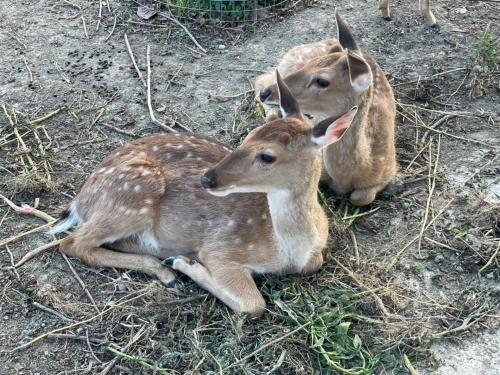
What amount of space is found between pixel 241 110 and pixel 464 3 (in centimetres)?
346

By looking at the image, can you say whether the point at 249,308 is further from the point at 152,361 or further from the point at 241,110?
the point at 241,110

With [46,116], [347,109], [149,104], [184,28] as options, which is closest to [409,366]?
[347,109]

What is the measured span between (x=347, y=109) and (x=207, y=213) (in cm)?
133

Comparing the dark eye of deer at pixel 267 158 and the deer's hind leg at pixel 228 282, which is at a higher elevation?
the dark eye of deer at pixel 267 158

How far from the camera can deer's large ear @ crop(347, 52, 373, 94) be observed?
15.6ft

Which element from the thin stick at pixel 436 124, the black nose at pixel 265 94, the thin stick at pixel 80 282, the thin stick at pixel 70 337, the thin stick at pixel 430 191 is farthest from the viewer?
the thin stick at pixel 436 124

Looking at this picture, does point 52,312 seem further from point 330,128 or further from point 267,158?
point 330,128

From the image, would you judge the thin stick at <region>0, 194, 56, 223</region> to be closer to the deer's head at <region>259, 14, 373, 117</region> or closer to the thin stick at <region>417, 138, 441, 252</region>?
the deer's head at <region>259, 14, 373, 117</region>

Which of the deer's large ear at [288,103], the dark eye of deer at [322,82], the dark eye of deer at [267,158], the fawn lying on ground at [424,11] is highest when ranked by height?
the deer's large ear at [288,103]

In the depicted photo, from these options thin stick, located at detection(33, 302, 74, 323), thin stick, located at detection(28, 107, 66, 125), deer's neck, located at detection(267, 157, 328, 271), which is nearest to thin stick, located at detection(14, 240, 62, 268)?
thin stick, located at detection(33, 302, 74, 323)

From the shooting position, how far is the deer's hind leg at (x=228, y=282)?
4266mm

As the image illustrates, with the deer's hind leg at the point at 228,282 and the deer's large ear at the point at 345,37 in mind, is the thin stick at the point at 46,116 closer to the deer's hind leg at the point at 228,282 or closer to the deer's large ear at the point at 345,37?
the deer's hind leg at the point at 228,282

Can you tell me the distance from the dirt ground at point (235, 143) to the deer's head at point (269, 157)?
2.65ft

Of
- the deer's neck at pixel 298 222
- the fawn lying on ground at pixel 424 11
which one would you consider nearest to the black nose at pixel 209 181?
the deer's neck at pixel 298 222
